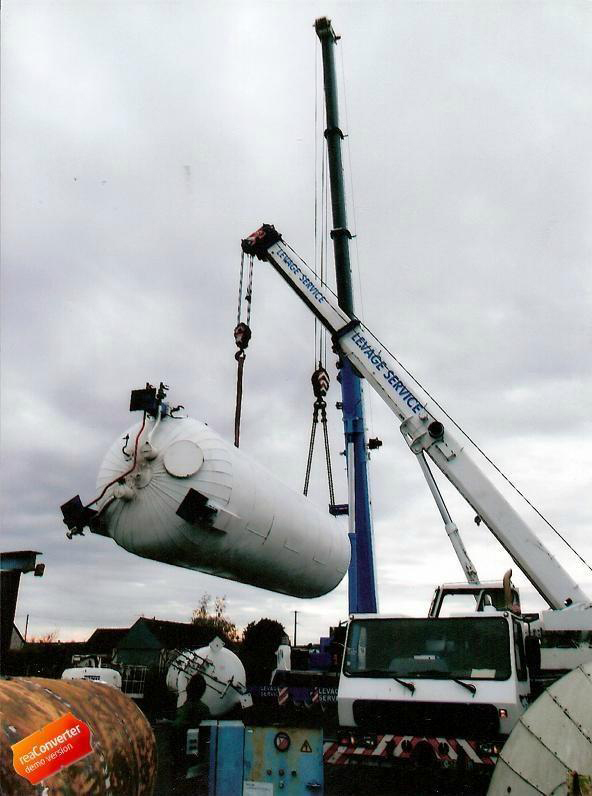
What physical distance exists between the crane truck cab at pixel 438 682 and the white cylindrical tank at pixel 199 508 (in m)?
2.17

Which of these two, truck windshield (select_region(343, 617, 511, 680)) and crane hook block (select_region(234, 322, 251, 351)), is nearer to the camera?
truck windshield (select_region(343, 617, 511, 680))

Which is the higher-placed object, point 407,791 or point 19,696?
point 19,696

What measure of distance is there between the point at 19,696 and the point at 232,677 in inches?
476

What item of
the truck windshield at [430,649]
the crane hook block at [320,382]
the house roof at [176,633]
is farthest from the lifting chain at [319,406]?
the house roof at [176,633]

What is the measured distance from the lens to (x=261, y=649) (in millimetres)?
28781

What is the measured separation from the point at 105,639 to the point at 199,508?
4227 cm

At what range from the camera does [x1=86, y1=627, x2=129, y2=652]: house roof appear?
4394 cm

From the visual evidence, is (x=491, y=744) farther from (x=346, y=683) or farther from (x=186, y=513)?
(x=186, y=513)

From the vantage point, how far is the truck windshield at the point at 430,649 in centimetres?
662

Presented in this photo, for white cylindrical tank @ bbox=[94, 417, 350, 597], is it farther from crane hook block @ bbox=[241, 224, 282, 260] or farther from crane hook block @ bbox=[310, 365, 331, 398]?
crane hook block @ bbox=[241, 224, 282, 260]

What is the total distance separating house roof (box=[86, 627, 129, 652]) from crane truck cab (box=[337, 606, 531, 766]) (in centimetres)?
4038

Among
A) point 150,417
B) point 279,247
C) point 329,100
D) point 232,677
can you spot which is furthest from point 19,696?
point 329,100

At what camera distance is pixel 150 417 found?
8.97 m

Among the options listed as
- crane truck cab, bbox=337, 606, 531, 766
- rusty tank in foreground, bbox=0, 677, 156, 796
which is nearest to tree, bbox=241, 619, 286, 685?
crane truck cab, bbox=337, 606, 531, 766
